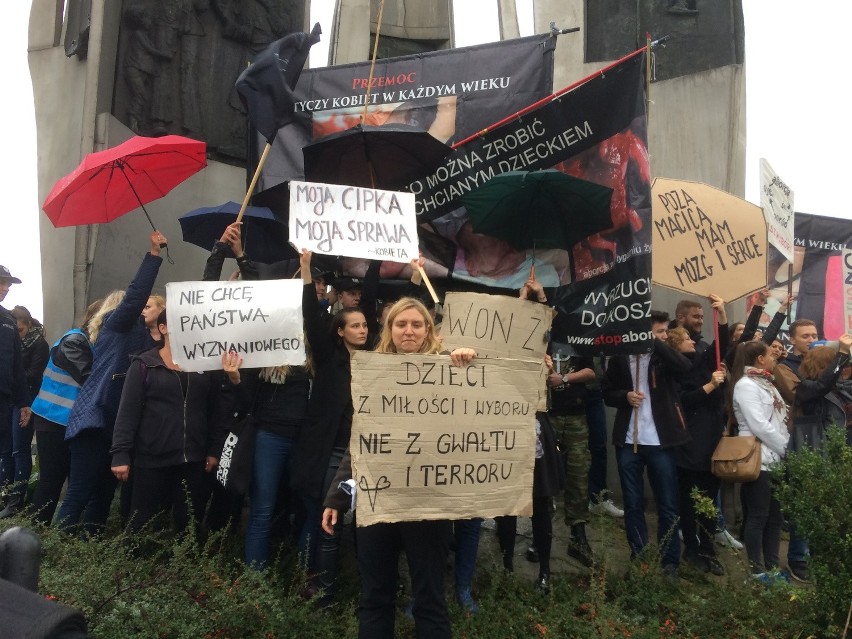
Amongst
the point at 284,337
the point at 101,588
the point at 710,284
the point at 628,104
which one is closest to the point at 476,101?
the point at 628,104

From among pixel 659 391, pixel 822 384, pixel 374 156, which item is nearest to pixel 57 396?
pixel 374 156

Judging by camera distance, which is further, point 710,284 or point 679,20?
point 679,20

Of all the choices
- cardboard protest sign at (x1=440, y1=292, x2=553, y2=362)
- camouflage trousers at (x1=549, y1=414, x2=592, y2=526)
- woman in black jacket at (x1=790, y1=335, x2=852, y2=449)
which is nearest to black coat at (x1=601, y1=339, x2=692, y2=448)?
camouflage trousers at (x1=549, y1=414, x2=592, y2=526)

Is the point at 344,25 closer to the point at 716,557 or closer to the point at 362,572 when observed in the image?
the point at 716,557

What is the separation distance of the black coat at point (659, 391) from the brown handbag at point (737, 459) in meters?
0.28

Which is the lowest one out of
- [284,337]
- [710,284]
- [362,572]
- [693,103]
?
[362,572]

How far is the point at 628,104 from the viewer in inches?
221

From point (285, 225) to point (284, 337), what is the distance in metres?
1.98

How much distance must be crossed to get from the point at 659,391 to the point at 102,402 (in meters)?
3.76

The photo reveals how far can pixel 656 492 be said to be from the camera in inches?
229

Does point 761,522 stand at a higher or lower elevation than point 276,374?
lower

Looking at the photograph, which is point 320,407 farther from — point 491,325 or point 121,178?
point 121,178

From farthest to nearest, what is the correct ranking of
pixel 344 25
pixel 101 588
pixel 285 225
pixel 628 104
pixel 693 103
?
pixel 344 25 → pixel 693 103 → pixel 285 225 → pixel 628 104 → pixel 101 588

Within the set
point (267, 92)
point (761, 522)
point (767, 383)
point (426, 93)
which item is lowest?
point (761, 522)
